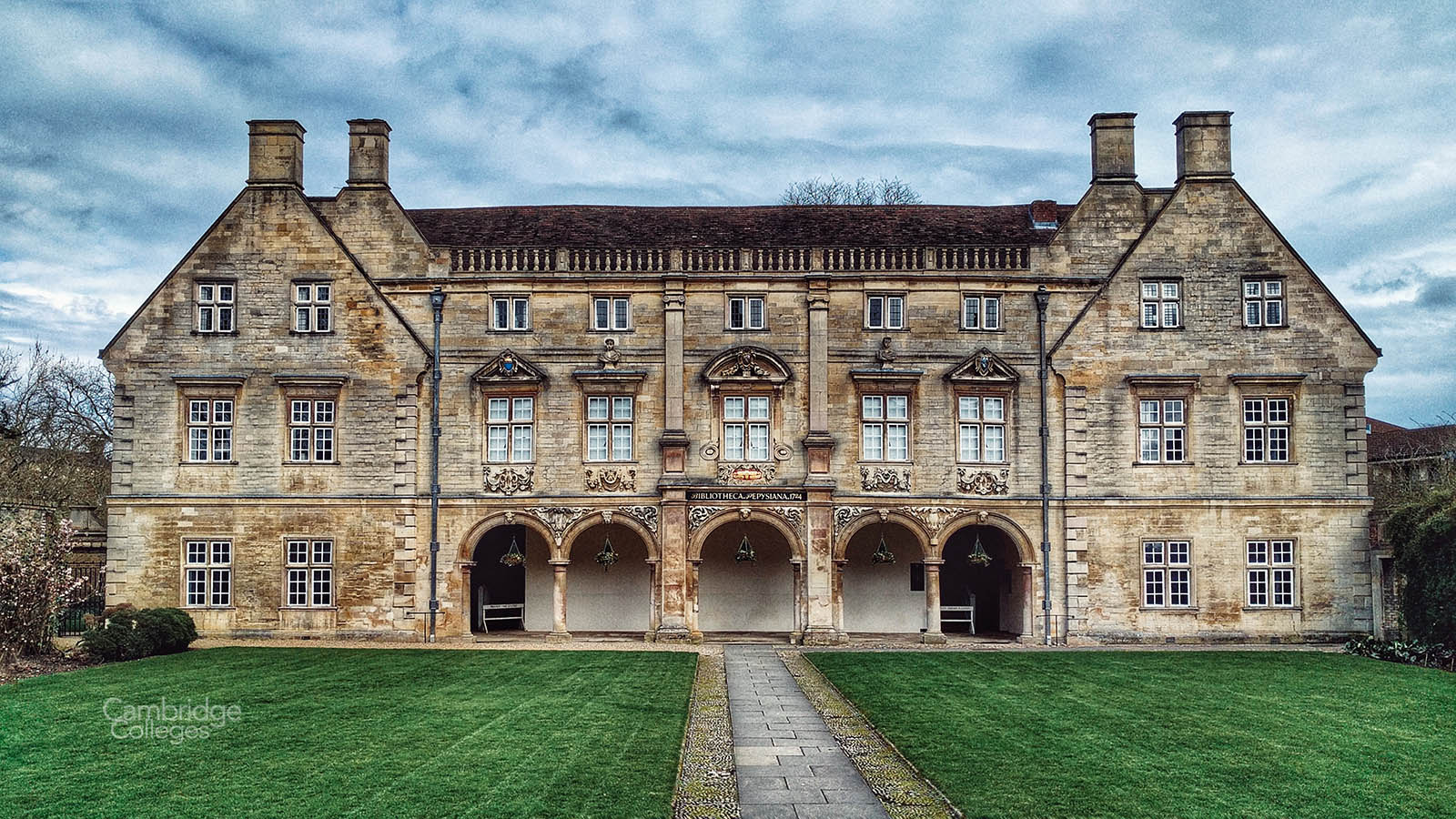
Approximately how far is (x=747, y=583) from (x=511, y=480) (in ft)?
24.9

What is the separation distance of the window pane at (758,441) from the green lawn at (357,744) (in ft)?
30.7

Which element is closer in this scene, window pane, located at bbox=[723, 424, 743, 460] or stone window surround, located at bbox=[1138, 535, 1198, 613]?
stone window surround, located at bbox=[1138, 535, 1198, 613]

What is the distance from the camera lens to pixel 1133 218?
30.8 meters

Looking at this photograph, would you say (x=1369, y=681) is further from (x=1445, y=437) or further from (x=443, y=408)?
(x=1445, y=437)

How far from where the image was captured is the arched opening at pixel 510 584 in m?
32.8

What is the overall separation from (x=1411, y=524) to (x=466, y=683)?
22.3 meters

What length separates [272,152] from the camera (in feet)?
102

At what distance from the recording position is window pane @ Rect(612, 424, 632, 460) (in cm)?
3044

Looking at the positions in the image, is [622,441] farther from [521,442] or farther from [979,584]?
[979,584]

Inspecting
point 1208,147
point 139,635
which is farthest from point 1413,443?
point 139,635

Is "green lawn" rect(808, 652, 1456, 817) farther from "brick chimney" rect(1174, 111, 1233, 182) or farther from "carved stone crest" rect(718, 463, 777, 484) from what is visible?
"brick chimney" rect(1174, 111, 1233, 182)

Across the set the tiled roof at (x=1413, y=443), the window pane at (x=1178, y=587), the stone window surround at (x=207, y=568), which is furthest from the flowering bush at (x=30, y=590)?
the tiled roof at (x=1413, y=443)

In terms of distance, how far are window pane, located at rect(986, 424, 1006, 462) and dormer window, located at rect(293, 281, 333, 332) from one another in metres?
18.2

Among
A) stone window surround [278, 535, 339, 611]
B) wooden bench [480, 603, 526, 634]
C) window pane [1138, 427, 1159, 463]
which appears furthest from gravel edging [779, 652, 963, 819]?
stone window surround [278, 535, 339, 611]
